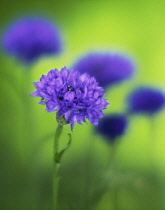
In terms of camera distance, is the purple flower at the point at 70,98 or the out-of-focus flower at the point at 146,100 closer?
the purple flower at the point at 70,98

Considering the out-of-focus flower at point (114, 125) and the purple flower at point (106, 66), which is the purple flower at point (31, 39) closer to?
the purple flower at point (106, 66)

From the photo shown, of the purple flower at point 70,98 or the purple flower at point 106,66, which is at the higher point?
the purple flower at point 106,66

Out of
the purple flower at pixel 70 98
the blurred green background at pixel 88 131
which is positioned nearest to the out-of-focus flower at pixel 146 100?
the blurred green background at pixel 88 131

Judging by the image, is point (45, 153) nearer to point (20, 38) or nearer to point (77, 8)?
point (20, 38)

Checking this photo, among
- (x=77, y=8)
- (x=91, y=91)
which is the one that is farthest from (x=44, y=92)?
(x=77, y=8)

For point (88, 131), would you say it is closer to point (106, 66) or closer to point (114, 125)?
point (114, 125)
